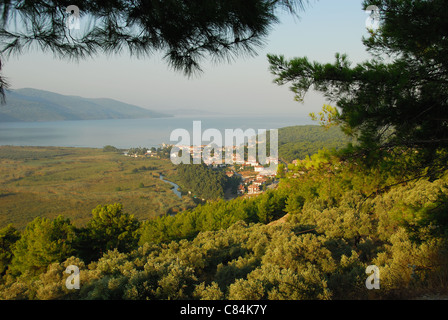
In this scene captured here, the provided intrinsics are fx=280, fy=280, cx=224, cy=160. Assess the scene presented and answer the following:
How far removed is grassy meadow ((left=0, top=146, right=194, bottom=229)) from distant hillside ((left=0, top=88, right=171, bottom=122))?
13.0 m

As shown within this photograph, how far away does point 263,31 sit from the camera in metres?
2.34

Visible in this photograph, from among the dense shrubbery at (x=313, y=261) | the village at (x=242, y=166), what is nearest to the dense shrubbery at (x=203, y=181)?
the village at (x=242, y=166)

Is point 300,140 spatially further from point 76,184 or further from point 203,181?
point 76,184

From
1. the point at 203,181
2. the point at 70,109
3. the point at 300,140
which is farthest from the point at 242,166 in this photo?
the point at 70,109

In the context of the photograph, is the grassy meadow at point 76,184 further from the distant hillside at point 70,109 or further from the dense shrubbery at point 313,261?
the dense shrubbery at point 313,261

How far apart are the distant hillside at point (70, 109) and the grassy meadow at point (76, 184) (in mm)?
13046

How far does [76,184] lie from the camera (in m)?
44.2

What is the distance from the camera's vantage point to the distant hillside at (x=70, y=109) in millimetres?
77312

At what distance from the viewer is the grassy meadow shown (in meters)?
32.2

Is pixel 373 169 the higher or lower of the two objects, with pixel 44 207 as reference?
higher

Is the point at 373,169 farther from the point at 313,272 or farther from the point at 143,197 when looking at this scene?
the point at 143,197

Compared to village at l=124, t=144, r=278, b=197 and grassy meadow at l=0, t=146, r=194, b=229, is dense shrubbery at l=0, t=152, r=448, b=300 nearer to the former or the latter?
grassy meadow at l=0, t=146, r=194, b=229
